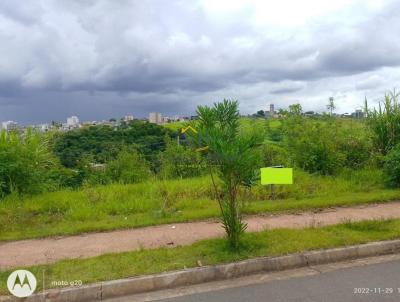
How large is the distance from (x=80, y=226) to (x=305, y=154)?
21.9 ft

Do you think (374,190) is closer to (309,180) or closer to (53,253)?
(309,180)

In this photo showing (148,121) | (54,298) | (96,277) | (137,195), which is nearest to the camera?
(54,298)

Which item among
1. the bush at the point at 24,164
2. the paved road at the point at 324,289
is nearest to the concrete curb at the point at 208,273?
the paved road at the point at 324,289

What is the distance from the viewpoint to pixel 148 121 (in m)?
21.0

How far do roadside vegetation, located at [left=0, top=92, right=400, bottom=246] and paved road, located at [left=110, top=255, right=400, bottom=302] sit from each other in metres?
0.96

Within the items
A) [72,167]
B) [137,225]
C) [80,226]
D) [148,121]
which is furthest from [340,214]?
[148,121]

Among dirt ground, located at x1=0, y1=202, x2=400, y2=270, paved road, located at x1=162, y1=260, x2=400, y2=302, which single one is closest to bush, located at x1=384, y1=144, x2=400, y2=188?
dirt ground, located at x1=0, y1=202, x2=400, y2=270

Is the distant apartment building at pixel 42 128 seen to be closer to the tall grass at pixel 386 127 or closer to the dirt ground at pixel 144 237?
the dirt ground at pixel 144 237

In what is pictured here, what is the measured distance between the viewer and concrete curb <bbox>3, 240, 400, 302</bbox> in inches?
206

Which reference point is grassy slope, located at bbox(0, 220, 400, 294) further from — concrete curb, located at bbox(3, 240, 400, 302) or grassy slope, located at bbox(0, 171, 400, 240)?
grassy slope, located at bbox(0, 171, 400, 240)

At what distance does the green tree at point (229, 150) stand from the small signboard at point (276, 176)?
2.84 m

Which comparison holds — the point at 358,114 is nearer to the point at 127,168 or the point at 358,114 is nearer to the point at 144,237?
the point at 127,168

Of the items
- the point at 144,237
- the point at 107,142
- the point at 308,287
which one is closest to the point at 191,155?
the point at 107,142

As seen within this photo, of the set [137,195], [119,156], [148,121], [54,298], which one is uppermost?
[148,121]
